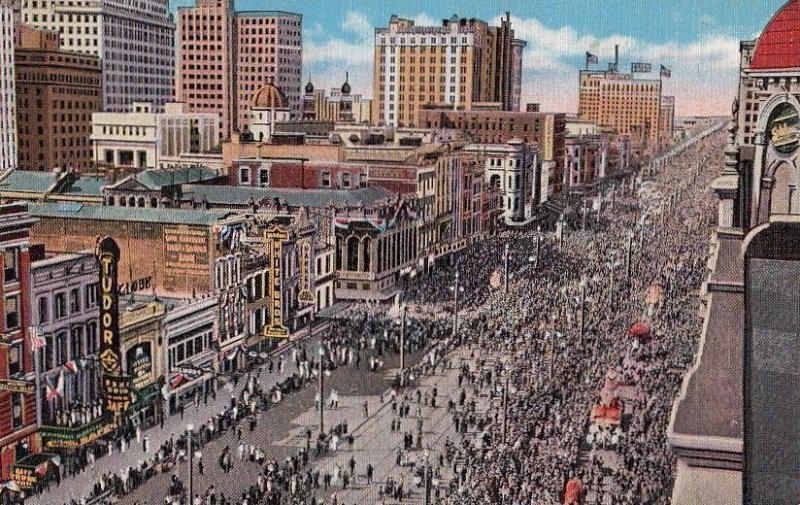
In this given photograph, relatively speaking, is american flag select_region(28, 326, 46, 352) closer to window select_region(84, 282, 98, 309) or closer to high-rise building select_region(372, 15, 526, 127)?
window select_region(84, 282, 98, 309)

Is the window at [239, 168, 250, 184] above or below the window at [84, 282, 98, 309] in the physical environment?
above

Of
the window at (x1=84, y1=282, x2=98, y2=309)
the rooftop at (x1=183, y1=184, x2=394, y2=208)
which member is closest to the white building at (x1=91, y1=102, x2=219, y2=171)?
the rooftop at (x1=183, y1=184, x2=394, y2=208)

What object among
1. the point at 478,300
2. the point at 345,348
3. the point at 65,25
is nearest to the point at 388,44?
the point at 478,300

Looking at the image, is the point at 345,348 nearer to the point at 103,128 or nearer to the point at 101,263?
the point at 101,263

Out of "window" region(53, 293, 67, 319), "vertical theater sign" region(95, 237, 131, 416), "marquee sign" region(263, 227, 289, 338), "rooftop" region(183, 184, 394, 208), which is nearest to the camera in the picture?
"window" region(53, 293, 67, 319)

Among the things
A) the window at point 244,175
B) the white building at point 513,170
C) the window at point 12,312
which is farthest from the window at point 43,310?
the white building at point 513,170
